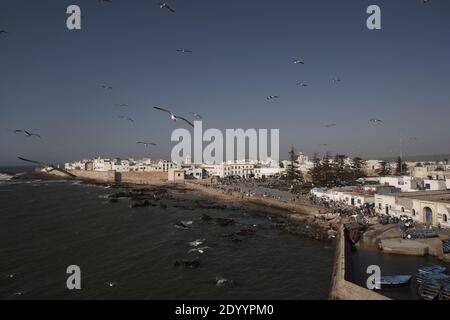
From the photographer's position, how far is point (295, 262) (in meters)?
22.0

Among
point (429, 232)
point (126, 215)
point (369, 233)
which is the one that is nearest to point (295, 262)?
point (369, 233)

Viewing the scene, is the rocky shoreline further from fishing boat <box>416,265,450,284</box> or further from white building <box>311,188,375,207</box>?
fishing boat <box>416,265,450,284</box>

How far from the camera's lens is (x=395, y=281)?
16.0 metres

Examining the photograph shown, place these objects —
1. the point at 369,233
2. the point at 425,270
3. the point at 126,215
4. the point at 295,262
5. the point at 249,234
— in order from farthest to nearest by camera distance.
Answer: the point at 126,215 < the point at 249,234 < the point at 369,233 < the point at 295,262 < the point at 425,270

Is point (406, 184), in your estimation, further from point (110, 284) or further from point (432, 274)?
point (110, 284)

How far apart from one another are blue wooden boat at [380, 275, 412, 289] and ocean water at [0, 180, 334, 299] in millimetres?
2746

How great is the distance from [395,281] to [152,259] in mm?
14875

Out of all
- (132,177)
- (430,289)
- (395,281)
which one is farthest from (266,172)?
(430,289)

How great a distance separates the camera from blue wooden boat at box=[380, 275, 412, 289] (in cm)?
1588

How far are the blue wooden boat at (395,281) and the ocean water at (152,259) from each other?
2.75m

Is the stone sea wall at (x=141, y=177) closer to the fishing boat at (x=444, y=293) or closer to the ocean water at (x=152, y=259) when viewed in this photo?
the ocean water at (x=152, y=259)

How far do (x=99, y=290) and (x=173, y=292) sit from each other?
3972 mm
